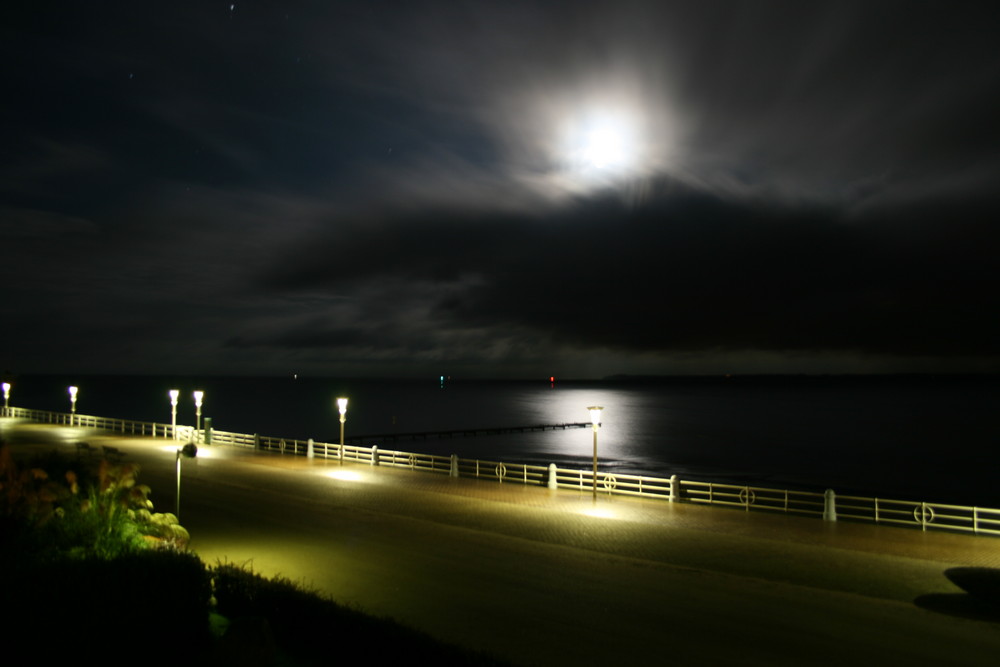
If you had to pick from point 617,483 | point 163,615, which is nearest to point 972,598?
point 617,483

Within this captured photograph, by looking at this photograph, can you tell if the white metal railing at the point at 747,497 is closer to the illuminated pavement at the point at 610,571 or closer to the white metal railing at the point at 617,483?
the white metal railing at the point at 617,483

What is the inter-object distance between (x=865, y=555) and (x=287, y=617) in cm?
1241

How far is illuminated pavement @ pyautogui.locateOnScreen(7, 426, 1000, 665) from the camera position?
384 inches

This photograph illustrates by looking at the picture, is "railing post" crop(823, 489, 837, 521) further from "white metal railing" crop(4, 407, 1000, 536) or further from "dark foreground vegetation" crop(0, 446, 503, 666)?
"dark foreground vegetation" crop(0, 446, 503, 666)

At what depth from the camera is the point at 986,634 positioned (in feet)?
33.7

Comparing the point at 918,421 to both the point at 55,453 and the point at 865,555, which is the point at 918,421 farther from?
the point at 55,453

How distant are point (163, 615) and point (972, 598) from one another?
12.7 m

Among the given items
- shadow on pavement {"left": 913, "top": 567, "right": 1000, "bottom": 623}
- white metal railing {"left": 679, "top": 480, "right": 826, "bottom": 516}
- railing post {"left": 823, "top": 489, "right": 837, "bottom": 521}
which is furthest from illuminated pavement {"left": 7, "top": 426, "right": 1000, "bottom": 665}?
white metal railing {"left": 679, "top": 480, "right": 826, "bottom": 516}

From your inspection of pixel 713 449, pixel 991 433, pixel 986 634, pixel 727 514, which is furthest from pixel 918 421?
pixel 986 634

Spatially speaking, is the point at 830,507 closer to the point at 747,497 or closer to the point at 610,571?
the point at 747,497

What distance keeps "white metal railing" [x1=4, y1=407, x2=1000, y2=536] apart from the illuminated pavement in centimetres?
76

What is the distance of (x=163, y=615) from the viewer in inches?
315

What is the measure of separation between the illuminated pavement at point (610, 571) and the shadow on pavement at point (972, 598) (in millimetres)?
62

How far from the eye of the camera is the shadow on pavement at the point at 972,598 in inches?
443
